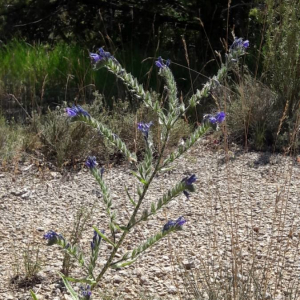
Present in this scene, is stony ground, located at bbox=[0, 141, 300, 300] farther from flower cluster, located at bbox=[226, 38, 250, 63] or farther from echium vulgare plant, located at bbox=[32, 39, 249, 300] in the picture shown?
flower cluster, located at bbox=[226, 38, 250, 63]

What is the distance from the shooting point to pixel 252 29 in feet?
25.2

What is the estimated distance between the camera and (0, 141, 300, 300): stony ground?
2.82 m

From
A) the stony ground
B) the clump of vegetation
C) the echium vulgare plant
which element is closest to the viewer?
the echium vulgare plant

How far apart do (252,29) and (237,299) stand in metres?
5.72

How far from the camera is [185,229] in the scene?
11.7 ft

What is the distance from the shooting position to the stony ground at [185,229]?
2.82 meters

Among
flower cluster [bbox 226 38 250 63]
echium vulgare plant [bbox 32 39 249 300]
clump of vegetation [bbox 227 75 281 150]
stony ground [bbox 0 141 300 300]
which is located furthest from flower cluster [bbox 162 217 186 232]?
clump of vegetation [bbox 227 75 281 150]

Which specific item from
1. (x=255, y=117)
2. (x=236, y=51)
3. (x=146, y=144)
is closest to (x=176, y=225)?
(x=146, y=144)

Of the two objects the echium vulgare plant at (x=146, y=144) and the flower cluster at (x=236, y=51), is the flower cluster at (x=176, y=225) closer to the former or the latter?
the echium vulgare plant at (x=146, y=144)

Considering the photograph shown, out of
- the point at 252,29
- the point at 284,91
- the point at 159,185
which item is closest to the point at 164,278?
the point at 159,185

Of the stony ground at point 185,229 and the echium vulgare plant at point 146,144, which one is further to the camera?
the stony ground at point 185,229

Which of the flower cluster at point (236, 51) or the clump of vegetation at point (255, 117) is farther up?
the flower cluster at point (236, 51)

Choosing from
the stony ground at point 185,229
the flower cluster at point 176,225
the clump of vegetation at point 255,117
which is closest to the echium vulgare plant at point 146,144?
the flower cluster at point 176,225

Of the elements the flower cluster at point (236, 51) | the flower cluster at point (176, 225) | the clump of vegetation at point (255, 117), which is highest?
the flower cluster at point (236, 51)
